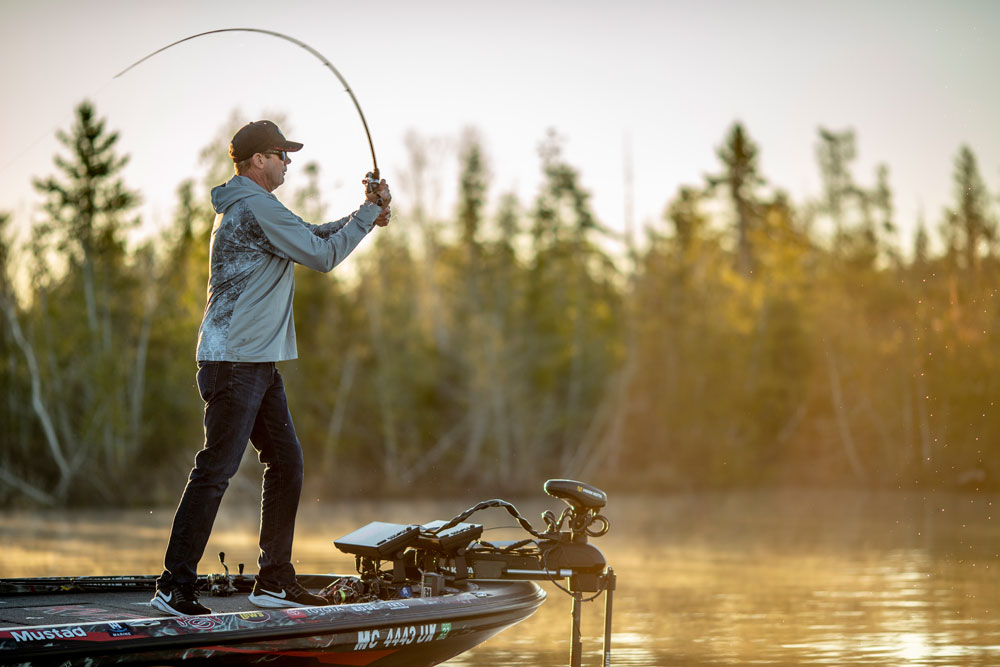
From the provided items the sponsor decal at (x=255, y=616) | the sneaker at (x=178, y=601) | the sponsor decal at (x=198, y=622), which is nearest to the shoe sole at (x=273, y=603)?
the sneaker at (x=178, y=601)

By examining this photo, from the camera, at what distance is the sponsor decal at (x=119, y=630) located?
4.01 metres

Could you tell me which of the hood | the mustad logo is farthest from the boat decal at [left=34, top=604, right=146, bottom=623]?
the hood

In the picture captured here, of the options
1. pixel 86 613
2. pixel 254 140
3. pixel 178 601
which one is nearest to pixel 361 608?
pixel 178 601

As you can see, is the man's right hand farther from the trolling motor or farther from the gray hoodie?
the trolling motor

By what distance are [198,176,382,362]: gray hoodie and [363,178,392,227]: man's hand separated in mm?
230

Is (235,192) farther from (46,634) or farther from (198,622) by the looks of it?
(46,634)

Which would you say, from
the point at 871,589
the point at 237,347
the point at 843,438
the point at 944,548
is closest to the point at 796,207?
the point at 843,438

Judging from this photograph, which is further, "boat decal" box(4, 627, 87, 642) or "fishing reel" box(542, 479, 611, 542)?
"fishing reel" box(542, 479, 611, 542)

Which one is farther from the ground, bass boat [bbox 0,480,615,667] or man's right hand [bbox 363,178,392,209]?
man's right hand [bbox 363,178,392,209]

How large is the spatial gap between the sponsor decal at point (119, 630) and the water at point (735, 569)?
2.57m

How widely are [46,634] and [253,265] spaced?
1460 millimetres

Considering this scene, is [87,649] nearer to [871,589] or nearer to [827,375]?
[871,589]

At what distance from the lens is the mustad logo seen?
389cm

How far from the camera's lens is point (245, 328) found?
4.63 metres
